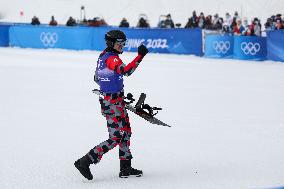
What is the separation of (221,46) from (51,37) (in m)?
11.1

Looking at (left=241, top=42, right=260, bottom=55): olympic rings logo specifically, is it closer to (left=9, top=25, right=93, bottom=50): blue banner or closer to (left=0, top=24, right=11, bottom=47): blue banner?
(left=9, top=25, right=93, bottom=50): blue banner

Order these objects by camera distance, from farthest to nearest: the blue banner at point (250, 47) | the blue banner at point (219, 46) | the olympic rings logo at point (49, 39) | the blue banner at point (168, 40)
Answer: the olympic rings logo at point (49, 39), the blue banner at point (168, 40), the blue banner at point (219, 46), the blue banner at point (250, 47)

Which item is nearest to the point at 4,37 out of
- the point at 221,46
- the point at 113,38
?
the point at 221,46

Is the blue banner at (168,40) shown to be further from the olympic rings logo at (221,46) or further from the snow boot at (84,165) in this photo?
the snow boot at (84,165)

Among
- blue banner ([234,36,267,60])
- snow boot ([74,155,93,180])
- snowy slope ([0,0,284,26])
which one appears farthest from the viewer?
snowy slope ([0,0,284,26])

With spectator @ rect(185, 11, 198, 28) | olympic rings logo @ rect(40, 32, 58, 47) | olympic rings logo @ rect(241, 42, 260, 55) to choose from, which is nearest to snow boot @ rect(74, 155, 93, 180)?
olympic rings logo @ rect(241, 42, 260, 55)

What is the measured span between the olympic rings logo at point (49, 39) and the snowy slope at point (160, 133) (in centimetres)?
1560

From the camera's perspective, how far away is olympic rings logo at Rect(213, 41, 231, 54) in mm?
26219

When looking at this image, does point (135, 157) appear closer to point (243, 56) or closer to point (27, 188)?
point (27, 188)

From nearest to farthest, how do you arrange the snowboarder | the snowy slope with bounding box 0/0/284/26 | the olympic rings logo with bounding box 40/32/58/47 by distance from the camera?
1. the snowboarder
2. the olympic rings logo with bounding box 40/32/58/47
3. the snowy slope with bounding box 0/0/284/26

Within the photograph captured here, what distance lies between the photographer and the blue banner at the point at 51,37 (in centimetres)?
3206

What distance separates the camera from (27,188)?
224 inches

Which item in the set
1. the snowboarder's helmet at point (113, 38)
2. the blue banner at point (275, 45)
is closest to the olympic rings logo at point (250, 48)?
the blue banner at point (275, 45)

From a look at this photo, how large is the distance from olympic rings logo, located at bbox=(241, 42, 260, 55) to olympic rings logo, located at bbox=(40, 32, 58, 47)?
11979 mm
